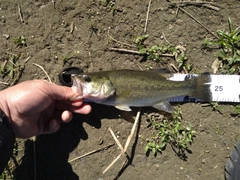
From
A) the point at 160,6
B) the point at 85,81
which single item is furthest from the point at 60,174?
the point at 160,6

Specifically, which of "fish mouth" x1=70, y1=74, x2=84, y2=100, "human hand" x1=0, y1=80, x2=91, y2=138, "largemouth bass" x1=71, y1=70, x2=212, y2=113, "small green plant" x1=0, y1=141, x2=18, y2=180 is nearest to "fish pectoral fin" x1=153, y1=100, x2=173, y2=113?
"largemouth bass" x1=71, y1=70, x2=212, y2=113

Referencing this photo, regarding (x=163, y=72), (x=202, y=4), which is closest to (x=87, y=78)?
(x=163, y=72)

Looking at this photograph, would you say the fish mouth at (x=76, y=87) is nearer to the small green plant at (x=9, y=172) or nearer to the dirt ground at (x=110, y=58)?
the dirt ground at (x=110, y=58)

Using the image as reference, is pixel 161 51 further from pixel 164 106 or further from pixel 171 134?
pixel 171 134

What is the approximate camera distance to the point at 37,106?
13.5 ft

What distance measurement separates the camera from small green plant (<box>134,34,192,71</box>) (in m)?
4.85

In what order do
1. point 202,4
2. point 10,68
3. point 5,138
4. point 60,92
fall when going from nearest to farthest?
point 5,138
point 60,92
point 202,4
point 10,68

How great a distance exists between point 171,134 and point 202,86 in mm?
1007

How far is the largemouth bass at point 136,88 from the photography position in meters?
4.23

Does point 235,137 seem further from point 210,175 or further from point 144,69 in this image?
point 144,69

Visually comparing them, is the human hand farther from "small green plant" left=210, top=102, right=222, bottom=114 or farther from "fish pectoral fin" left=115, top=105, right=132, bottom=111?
"small green plant" left=210, top=102, right=222, bottom=114

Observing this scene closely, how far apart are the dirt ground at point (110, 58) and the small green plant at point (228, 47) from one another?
0.40 feet

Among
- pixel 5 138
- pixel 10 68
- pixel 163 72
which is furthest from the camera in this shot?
pixel 10 68

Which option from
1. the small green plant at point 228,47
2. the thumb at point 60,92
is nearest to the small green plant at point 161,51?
the small green plant at point 228,47
